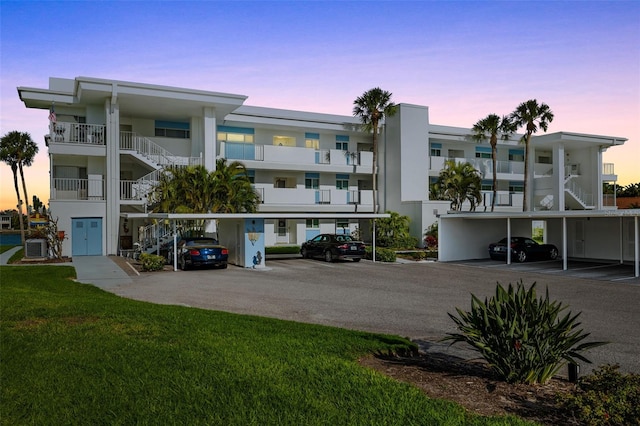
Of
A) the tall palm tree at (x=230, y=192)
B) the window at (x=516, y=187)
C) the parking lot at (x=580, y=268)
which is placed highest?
the window at (x=516, y=187)

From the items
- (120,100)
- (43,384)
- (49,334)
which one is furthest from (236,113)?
(43,384)

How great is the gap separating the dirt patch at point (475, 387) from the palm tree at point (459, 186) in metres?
29.1

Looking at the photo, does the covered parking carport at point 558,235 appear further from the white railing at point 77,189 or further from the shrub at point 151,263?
the white railing at point 77,189

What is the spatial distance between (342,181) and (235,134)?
841 cm

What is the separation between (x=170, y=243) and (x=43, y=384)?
19007mm

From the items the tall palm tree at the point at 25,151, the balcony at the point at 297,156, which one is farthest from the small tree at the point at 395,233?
the tall palm tree at the point at 25,151

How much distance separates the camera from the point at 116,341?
25.4ft

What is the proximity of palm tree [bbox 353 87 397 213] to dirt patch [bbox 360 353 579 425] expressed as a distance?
27515mm

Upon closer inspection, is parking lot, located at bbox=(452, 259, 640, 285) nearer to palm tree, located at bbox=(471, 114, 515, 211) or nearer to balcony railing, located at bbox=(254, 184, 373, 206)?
balcony railing, located at bbox=(254, 184, 373, 206)

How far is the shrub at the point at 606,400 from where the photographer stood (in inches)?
189

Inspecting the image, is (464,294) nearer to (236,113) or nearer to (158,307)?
(158,307)

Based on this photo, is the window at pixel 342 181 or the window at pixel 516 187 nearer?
the window at pixel 342 181

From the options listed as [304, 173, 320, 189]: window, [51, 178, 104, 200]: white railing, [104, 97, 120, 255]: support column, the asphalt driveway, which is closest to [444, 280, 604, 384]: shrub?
the asphalt driveway

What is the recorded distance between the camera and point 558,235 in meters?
28.7
